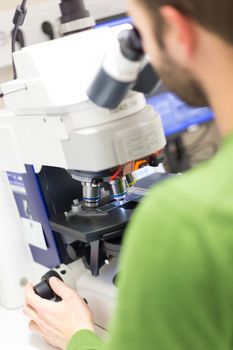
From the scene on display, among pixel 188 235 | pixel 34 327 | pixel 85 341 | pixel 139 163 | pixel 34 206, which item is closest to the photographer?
pixel 188 235

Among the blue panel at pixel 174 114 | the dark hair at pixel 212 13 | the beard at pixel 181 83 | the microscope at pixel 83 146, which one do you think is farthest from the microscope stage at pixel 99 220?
the blue panel at pixel 174 114

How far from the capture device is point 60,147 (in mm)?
965

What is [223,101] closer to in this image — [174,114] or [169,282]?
[169,282]

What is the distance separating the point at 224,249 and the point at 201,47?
0.24 metres

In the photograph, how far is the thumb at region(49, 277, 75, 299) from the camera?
3.44 ft

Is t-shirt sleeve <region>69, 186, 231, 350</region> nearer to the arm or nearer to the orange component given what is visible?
the arm

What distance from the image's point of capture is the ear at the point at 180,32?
550 millimetres

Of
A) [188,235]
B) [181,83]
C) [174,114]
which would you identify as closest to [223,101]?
[181,83]

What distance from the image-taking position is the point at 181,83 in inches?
24.2

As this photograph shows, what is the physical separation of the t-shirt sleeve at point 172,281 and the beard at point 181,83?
173mm

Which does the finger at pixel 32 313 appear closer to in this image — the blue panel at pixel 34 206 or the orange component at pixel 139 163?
the blue panel at pixel 34 206

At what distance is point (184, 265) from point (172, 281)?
2cm

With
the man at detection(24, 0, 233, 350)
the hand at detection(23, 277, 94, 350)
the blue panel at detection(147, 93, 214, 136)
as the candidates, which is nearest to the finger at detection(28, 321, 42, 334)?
the hand at detection(23, 277, 94, 350)

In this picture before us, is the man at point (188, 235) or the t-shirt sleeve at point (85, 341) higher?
the man at point (188, 235)
